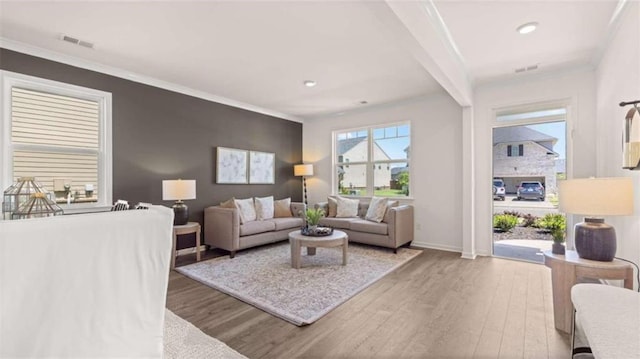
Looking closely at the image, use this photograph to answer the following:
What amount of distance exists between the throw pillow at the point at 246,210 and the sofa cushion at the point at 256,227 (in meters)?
0.14

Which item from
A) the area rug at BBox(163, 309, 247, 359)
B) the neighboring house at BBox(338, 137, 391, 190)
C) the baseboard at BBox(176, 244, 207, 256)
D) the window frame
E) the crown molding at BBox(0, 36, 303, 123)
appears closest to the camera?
the area rug at BBox(163, 309, 247, 359)

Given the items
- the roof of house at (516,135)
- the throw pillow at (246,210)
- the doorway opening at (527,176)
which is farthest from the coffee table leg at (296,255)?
the roof of house at (516,135)

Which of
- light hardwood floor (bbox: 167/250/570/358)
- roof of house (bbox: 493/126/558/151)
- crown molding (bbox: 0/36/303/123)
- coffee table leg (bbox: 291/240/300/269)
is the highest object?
crown molding (bbox: 0/36/303/123)

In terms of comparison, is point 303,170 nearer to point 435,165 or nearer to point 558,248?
point 435,165

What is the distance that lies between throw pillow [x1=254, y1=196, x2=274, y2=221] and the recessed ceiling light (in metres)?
4.13

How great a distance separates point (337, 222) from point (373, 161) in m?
Result: 1.52

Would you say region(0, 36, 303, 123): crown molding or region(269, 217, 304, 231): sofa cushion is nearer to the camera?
region(0, 36, 303, 123): crown molding

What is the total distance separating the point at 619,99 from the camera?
8.57 feet

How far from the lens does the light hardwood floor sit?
6.33 ft

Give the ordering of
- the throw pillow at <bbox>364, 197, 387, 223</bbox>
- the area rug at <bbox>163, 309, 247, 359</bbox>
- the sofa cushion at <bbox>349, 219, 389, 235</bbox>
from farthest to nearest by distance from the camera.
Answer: the throw pillow at <bbox>364, 197, 387, 223</bbox>
the sofa cushion at <bbox>349, 219, 389, 235</bbox>
the area rug at <bbox>163, 309, 247, 359</bbox>

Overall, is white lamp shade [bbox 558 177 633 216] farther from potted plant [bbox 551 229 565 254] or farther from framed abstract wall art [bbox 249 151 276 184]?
framed abstract wall art [bbox 249 151 276 184]

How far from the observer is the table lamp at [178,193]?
3.93 m

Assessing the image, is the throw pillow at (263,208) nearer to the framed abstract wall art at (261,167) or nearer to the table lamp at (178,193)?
the framed abstract wall art at (261,167)

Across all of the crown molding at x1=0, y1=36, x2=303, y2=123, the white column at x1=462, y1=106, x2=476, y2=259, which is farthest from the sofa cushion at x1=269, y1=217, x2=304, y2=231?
the white column at x1=462, y1=106, x2=476, y2=259
